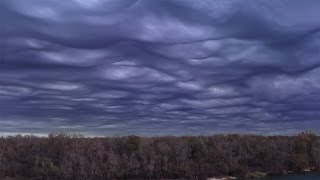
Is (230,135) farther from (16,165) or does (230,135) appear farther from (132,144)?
(16,165)

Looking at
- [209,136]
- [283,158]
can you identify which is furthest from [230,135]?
[283,158]

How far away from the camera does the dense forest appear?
78250mm

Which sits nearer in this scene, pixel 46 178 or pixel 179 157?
pixel 46 178

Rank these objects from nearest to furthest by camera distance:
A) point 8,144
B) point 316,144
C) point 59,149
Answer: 1. point 59,149
2. point 8,144
3. point 316,144

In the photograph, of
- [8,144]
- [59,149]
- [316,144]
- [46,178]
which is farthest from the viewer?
[316,144]

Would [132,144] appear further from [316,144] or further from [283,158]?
[316,144]

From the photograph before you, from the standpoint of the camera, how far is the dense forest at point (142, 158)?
78250 millimetres

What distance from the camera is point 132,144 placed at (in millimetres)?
85312

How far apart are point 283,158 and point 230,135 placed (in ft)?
55.6

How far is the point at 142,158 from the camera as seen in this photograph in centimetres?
8150

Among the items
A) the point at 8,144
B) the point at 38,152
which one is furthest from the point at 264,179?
the point at 8,144

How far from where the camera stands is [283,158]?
3536 inches

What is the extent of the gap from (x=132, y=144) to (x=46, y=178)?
53.2 ft

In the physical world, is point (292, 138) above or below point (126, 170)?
above
